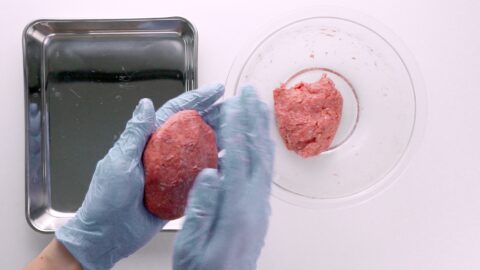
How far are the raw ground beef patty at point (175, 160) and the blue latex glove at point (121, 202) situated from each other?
0.03m

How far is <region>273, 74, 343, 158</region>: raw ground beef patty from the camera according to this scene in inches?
41.6

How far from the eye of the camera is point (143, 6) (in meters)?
1.23

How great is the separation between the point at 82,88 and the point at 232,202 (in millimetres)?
647

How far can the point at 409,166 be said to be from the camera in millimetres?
1230

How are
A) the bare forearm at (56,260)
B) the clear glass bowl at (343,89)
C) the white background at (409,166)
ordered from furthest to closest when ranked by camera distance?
the white background at (409,166) < the clear glass bowl at (343,89) < the bare forearm at (56,260)

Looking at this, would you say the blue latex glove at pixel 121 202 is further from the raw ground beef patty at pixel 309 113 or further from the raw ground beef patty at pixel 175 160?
the raw ground beef patty at pixel 309 113

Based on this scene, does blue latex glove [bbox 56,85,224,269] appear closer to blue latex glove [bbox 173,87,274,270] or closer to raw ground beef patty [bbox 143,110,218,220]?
raw ground beef patty [bbox 143,110,218,220]

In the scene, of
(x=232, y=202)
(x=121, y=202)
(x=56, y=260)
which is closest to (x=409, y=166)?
(x=232, y=202)

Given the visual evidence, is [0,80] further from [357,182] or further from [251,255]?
[357,182]

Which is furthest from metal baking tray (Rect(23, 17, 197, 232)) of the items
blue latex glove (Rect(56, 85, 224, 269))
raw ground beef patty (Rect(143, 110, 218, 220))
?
raw ground beef patty (Rect(143, 110, 218, 220))

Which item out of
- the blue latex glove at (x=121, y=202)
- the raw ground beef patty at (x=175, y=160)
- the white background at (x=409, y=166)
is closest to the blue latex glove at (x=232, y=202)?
the raw ground beef patty at (x=175, y=160)

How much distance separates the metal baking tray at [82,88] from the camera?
122 centimetres

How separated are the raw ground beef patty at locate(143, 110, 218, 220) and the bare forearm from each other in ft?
0.82

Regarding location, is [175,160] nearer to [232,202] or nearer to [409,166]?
[232,202]
